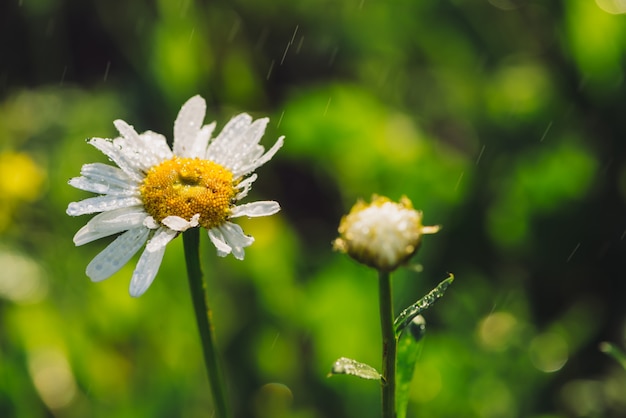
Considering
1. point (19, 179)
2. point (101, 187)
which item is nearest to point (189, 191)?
point (101, 187)

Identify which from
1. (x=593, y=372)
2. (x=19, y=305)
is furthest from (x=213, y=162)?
(x=593, y=372)

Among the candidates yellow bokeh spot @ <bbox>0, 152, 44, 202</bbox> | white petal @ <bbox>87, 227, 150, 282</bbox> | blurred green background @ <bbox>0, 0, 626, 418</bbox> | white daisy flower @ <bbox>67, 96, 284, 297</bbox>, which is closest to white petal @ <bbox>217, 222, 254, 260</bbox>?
white daisy flower @ <bbox>67, 96, 284, 297</bbox>

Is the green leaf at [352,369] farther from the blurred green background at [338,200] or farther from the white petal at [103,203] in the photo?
the blurred green background at [338,200]

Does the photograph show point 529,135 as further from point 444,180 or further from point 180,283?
point 180,283

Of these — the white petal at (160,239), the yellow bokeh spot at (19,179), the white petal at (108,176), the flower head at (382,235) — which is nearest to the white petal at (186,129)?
the white petal at (108,176)

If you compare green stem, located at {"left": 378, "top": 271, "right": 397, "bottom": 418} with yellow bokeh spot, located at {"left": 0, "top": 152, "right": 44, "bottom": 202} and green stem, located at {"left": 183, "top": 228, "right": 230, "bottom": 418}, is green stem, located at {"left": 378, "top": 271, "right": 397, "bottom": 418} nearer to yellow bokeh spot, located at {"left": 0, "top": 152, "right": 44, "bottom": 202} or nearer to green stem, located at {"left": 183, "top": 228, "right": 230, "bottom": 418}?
green stem, located at {"left": 183, "top": 228, "right": 230, "bottom": 418}

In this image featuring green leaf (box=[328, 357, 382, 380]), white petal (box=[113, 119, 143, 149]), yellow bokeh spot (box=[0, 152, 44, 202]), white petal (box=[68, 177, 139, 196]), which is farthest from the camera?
yellow bokeh spot (box=[0, 152, 44, 202])
